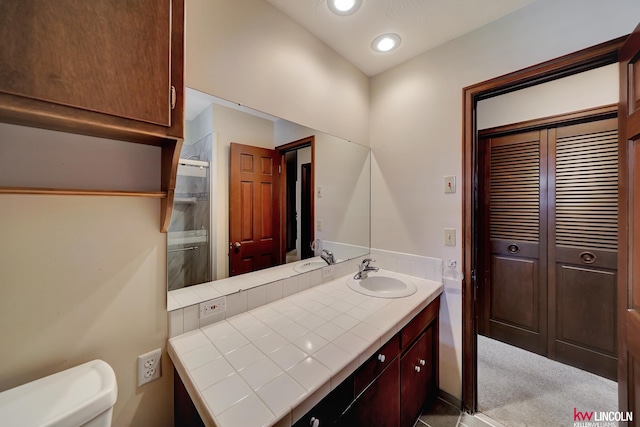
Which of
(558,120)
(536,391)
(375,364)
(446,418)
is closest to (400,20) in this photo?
(558,120)

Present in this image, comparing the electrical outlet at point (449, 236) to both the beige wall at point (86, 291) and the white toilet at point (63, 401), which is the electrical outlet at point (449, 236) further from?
the white toilet at point (63, 401)

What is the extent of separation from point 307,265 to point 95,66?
54.3 inches

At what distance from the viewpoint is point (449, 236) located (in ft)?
5.40

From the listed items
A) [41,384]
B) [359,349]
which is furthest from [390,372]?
[41,384]

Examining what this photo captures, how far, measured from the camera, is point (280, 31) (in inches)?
55.3

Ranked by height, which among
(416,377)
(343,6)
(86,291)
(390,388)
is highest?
(343,6)

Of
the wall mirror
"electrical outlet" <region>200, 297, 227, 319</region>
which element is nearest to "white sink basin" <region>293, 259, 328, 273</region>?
the wall mirror

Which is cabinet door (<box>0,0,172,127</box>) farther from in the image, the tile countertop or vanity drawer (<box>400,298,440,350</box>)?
vanity drawer (<box>400,298,440,350</box>)

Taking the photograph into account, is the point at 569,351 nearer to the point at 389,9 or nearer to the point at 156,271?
the point at 389,9

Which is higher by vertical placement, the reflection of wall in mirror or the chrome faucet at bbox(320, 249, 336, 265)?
the reflection of wall in mirror

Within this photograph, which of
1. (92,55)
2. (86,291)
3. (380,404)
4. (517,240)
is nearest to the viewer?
(92,55)

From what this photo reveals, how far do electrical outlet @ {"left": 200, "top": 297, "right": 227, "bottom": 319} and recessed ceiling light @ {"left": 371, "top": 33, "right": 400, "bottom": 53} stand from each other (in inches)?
75.2

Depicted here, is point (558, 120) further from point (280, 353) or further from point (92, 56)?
point (92, 56)

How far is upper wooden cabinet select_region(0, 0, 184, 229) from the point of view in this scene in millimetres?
532
